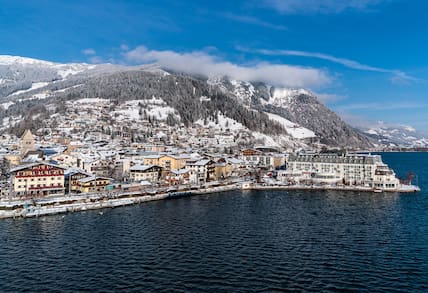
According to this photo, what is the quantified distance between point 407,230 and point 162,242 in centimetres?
2395

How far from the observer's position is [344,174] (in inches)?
2864

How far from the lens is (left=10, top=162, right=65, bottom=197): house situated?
48.9 metres

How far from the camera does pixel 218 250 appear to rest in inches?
1118

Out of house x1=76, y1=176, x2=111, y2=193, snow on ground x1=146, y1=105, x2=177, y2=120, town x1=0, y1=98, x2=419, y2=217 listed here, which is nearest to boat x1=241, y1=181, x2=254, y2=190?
town x1=0, y1=98, x2=419, y2=217

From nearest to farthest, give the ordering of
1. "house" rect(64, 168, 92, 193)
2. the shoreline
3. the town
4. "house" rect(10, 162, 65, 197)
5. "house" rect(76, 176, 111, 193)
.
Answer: the shoreline < "house" rect(10, 162, 65, 197) < the town < "house" rect(76, 176, 111, 193) < "house" rect(64, 168, 92, 193)

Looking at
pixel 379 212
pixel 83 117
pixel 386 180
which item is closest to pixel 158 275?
pixel 379 212

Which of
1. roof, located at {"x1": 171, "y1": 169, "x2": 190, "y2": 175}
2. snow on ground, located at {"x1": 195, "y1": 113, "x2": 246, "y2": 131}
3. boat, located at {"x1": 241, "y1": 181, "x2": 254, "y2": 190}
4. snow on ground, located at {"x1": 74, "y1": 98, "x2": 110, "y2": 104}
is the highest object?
snow on ground, located at {"x1": 74, "y1": 98, "x2": 110, "y2": 104}

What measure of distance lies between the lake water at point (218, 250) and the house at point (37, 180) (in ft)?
38.1

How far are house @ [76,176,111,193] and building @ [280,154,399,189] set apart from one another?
3748 cm

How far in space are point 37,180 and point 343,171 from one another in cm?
5639

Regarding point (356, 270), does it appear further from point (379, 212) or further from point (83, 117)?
point (83, 117)

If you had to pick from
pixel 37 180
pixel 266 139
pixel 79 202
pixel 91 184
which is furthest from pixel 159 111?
pixel 79 202

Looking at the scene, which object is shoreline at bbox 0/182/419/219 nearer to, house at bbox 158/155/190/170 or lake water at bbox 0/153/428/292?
lake water at bbox 0/153/428/292

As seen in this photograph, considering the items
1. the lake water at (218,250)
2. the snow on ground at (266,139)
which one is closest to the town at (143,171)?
the lake water at (218,250)
